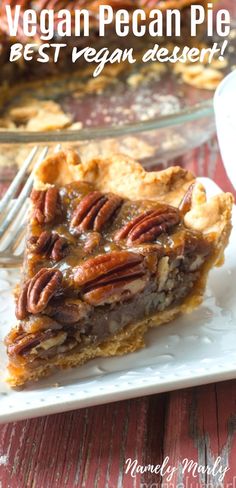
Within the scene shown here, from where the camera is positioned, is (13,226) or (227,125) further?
(13,226)

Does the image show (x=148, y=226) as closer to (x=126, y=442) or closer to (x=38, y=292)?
(x=38, y=292)

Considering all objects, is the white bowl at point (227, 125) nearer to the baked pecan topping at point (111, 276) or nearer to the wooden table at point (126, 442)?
the baked pecan topping at point (111, 276)

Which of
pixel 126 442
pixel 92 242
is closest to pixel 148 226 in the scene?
pixel 92 242

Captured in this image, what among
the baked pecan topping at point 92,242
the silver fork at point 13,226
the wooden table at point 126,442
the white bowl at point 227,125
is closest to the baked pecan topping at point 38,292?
the baked pecan topping at point 92,242

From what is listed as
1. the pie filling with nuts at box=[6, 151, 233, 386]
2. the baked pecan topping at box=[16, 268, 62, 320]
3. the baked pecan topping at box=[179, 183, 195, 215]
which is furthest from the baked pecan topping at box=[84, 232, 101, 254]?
the baked pecan topping at box=[179, 183, 195, 215]

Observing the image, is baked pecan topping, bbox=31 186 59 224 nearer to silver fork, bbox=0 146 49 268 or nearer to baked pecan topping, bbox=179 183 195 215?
silver fork, bbox=0 146 49 268

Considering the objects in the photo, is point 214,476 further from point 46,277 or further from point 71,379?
point 46,277
